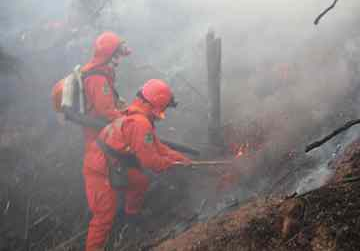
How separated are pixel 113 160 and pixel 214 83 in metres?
1.73

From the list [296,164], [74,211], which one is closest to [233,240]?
[296,164]

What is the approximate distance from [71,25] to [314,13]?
7544 millimetres

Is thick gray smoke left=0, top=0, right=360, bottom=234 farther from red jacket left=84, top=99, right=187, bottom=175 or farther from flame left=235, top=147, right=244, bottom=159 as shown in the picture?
red jacket left=84, top=99, right=187, bottom=175

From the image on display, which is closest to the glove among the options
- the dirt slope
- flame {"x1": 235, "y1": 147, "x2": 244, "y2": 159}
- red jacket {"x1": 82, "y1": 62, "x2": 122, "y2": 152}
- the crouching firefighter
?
the crouching firefighter

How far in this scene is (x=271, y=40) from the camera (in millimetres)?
8336

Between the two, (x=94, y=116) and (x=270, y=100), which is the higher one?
(x=94, y=116)

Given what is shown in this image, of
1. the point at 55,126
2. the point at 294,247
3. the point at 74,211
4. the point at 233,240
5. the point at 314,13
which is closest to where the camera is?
the point at 294,247

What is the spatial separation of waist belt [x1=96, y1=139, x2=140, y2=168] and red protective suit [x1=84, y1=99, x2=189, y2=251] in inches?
2.2

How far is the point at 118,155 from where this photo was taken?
508 cm

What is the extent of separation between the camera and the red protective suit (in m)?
4.76

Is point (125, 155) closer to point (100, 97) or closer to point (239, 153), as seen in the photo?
point (100, 97)

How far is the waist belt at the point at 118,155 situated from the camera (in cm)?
507

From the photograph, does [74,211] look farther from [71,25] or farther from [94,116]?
[71,25]

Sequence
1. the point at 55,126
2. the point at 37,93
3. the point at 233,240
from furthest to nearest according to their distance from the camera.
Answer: the point at 37,93 → the point at 55,126 → the point at 233,240
